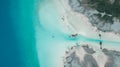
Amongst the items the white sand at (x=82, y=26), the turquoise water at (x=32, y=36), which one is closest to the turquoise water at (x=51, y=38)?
the turquoise water at (x=32, y=36)

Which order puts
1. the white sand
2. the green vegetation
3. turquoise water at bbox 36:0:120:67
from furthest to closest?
the white sand < turquoise water at bbox 36:0:120:67 < the green vegetation

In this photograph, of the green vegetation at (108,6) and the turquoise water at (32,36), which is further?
the turquoise water at (32,36)

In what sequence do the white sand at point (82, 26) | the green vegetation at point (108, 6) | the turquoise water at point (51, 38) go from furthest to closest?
the white sand at point (82, 26) → the turquoise water at point (51, 38) → the green vegetation at point (108, 6)

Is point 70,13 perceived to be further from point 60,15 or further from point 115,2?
point 115,2

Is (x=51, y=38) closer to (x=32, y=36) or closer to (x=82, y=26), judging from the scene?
(x=32, y=36)

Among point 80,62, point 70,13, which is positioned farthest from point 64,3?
point 80,62

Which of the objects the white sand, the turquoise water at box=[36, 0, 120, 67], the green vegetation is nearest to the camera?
the green vegetation

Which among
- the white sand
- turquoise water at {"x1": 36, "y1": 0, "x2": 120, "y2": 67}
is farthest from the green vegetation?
turquoise water at {"x1": 36, "y1": 0, "x2": 120, "y2": 67}

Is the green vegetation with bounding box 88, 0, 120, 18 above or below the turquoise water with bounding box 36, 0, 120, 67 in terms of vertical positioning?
above

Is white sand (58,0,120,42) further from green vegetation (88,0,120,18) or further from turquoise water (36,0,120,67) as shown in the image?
green vegetation (88,0,120,18)

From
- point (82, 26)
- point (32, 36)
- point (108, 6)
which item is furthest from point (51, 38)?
point (108, 6)

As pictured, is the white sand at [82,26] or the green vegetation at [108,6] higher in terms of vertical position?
the green vegetation at [108,6]

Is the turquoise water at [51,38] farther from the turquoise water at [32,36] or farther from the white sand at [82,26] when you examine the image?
the white sand at [82,26]
